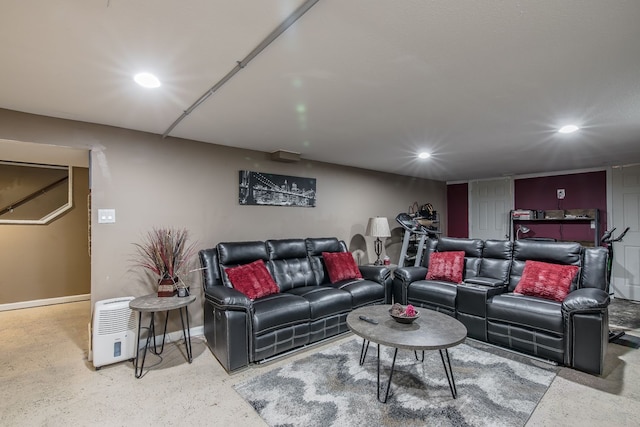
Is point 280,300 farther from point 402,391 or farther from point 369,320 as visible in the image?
point 402,391

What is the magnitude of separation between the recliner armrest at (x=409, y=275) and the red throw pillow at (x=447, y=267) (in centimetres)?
9

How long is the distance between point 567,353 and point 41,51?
172 inches

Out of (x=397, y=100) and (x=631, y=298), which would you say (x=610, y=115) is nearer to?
(x=397, y=100)

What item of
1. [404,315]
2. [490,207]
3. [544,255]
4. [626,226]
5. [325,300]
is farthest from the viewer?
[490,207]

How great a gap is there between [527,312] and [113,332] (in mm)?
3793

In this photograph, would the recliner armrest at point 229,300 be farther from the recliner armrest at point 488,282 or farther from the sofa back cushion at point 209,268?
the recliner armrest at point 488,282

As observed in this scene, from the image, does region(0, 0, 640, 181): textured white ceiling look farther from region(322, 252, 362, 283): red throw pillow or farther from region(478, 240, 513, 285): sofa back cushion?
region(322, 252, 362, 283): red throw pillow

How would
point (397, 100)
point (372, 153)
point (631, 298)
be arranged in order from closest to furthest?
point (397, 100), point (372, 153), point (631, 298)

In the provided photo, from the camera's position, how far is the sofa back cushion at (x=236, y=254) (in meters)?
3.27

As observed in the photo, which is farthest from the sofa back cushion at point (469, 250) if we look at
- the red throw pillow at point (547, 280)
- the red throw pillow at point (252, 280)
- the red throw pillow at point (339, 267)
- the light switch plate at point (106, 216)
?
the light switch plate at point (106, 216)

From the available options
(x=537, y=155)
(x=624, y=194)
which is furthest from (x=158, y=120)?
(x=624, y=194)

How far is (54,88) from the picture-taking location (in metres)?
2.14

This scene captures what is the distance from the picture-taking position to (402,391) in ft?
7.47

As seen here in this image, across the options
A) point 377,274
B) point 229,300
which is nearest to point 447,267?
point 377,274
